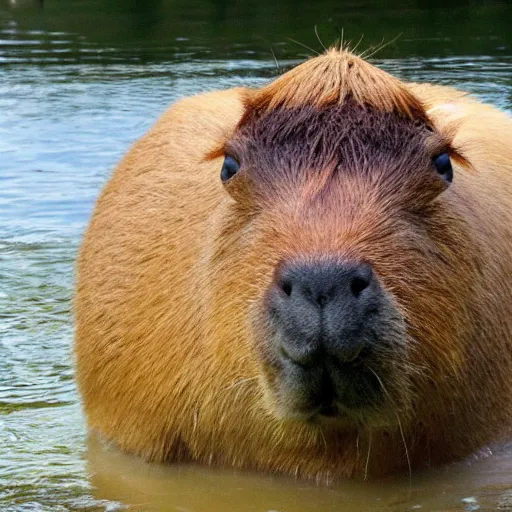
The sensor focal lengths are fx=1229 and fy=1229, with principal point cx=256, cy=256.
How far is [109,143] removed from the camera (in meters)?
12.8

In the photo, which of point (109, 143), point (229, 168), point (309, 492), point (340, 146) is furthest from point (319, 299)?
point (109, 143)

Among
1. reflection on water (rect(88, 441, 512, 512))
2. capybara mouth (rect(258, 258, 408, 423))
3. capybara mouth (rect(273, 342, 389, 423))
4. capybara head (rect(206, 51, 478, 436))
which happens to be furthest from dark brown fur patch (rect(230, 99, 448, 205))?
reflection on water (rect(88, 441, 512, 512))

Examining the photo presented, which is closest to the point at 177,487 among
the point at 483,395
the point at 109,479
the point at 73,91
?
the point at 109,479

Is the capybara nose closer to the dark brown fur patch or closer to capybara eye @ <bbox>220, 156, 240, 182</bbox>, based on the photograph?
the dark brown fur patch

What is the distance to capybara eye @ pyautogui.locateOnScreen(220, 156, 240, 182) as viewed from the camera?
4957 millimetres

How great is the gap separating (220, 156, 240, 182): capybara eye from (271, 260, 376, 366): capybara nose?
2.40ft

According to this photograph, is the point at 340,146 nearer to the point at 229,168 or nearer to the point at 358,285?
the point at 229,168

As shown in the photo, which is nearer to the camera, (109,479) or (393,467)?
(393,467)

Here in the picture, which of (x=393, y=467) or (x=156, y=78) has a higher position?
(x=393, y=467)

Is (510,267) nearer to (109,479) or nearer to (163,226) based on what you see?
(163,226)

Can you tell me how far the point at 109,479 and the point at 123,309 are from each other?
2.80 ft

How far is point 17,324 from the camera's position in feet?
25.5

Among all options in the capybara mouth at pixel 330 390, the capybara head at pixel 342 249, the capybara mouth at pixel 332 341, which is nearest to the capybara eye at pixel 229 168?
the capybara head at pixel 342 249

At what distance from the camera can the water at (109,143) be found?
5.38 m
